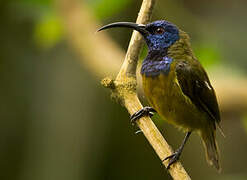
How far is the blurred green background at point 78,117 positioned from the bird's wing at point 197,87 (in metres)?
1.80

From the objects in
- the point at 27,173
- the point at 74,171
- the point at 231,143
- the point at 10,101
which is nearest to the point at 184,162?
the point at 231,143

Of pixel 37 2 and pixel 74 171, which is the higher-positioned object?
pixel 37 2

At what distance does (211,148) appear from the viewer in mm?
4766

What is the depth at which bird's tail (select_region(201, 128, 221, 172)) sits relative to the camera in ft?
15.5

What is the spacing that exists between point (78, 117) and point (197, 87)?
3.02 metres

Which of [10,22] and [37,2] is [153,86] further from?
[10,22]

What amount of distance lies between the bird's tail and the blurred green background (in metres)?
1.79

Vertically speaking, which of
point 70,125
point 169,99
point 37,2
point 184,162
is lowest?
point 184,162

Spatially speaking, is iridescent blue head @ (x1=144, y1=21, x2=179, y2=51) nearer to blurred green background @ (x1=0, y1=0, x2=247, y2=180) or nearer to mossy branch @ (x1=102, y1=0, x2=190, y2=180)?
mossy branch @ (x1=102, y1=0, x2=190, y2=180)

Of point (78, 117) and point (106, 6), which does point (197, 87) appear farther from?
point (78, 117)

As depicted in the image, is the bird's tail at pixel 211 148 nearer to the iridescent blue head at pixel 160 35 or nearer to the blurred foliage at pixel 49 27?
the iridescent blue head at pixel 160 35

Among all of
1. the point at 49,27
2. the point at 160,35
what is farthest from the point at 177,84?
the point at 49,27

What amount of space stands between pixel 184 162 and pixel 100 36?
2625mm

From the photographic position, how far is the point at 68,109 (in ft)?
24.2
